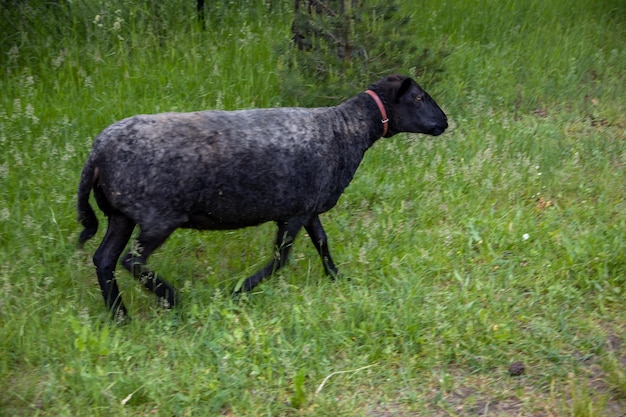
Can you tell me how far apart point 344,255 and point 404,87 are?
133 cm

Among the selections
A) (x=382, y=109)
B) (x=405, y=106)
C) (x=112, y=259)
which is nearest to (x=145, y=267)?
(x=112, y=259)

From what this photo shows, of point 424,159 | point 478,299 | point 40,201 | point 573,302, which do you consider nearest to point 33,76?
point 40,201

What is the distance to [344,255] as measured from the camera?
5633 mm

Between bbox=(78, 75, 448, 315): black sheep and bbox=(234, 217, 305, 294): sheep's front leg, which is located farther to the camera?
bbox=(234, 217, 305, 294): sheep's front leg

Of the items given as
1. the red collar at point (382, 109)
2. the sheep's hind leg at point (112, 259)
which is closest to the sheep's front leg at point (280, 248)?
the sheep's hind leg at point (112, 259)

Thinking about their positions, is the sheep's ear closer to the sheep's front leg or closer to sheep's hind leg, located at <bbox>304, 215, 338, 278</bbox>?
sheep's hind leg, located at <bbox>304, 215, 338, 278</bbox>

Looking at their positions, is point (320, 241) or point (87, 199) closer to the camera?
point (87, 199)

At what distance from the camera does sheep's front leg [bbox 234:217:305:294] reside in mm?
5102

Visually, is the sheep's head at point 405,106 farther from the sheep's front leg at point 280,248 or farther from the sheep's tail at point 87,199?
the sheep's tail at point 87,199

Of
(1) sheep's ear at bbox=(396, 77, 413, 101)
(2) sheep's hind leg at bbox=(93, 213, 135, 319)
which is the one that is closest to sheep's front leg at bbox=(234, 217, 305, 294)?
(2) sheep's hind leg at bbox=(93, 213, 135, 319)

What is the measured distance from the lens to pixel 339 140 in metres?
5.24

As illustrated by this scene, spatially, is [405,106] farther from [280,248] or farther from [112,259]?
[112,259]

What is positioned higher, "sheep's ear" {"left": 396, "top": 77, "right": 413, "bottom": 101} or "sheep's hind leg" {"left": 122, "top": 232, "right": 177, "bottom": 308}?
"sheep's ear" {"left": 396, "top": 77, "right": 413, "bottom": 101}

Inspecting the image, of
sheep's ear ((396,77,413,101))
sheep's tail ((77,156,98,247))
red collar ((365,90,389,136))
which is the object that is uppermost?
sheep's ear ((396,77,413,101))
